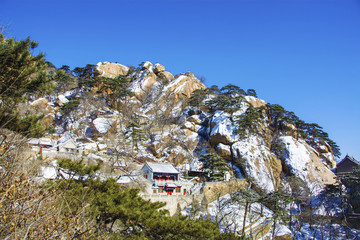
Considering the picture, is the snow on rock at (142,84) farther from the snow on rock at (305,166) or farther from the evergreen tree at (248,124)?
the snow on rock at (305,166)

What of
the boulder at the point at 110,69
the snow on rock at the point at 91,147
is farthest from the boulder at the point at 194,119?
the boulder at the point at 110,69

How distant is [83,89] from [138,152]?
23692 millimetres

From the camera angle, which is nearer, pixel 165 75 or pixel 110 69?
pixel 165 75

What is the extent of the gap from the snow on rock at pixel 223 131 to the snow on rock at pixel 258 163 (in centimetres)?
140

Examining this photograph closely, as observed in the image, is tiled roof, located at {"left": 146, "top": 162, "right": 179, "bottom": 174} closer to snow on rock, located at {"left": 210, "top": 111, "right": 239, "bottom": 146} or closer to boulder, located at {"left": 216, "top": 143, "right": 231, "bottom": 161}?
boulder, located at {"left": 216, "top": 143, "right": 231, "bottom": 161}

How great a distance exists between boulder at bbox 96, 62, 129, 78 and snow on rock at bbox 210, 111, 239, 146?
3610 cm

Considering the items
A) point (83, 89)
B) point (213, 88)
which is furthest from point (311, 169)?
point (83, 89)

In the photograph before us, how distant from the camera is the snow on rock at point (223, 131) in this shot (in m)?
33.6

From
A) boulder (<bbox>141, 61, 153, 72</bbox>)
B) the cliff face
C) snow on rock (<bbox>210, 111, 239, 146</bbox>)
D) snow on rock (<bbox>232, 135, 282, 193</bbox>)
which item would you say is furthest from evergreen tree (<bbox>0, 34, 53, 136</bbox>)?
boulder (<bbox>141, 61, 153, 72</bbox>)

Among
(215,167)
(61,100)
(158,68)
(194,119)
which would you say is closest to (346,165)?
(215,167)

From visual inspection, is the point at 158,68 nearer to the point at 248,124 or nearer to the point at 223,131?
the point at 223,131

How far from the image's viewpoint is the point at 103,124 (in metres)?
38.8

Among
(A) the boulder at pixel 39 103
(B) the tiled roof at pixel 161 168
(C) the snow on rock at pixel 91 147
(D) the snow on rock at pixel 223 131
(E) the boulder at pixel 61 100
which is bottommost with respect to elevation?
(B) the tiled roof at pixel 161 168

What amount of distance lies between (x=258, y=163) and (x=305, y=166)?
700 centimetres
